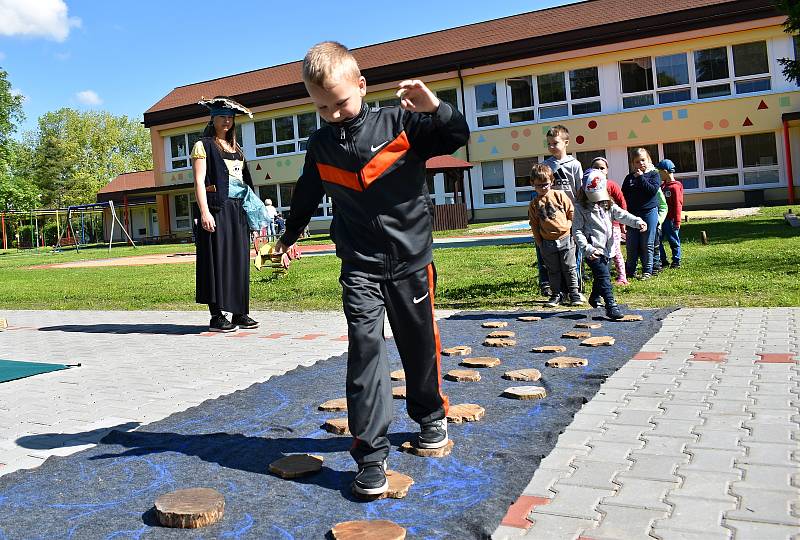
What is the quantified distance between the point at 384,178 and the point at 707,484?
5.99 ft

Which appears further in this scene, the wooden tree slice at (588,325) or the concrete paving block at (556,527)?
the wooden tree slice at (588,325)

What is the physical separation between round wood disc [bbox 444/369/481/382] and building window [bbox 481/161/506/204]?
28.1 meters

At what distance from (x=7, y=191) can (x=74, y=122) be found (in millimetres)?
34384

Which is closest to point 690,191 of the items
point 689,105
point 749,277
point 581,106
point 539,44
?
point 689,105

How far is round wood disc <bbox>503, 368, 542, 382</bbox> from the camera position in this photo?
483 cm

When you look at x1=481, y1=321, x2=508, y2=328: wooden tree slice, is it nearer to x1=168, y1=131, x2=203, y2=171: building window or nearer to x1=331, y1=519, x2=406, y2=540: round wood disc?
x1=331, y1=519, x2=406, y2=540: round wood disc

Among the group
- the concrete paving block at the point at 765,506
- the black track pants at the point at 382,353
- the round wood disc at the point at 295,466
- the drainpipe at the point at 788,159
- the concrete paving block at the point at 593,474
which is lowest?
the concrete paving block at the point at 765,506

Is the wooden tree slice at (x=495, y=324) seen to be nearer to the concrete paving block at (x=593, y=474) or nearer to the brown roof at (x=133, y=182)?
the concrete paving block at (x=593, y=474)

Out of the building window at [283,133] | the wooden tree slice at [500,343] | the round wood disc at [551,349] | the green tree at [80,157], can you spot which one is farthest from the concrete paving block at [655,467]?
the green tree at [80,157]

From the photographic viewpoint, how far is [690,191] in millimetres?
28781

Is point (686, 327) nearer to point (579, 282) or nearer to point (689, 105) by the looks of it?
point (579, 282)

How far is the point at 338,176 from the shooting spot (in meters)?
3.32

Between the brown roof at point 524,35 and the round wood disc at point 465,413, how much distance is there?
26169 mm

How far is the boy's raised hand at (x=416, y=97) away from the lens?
3.09 m
